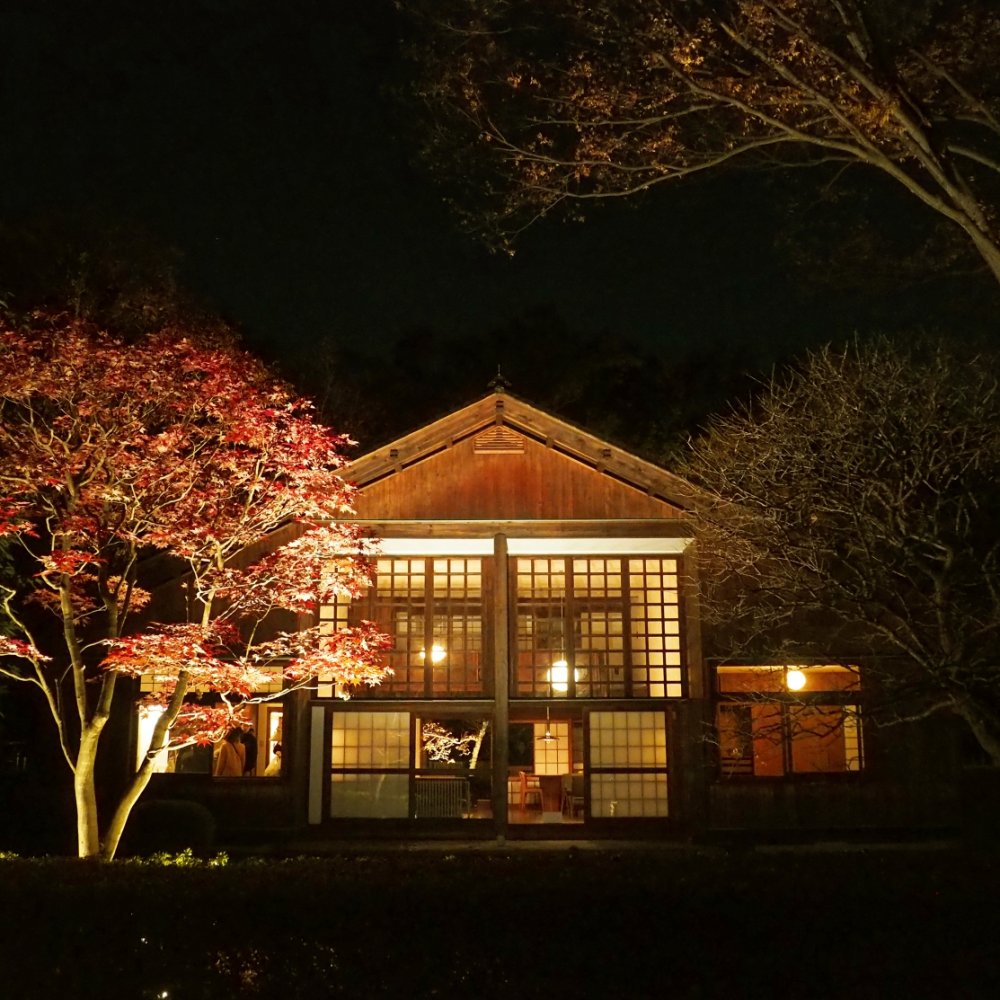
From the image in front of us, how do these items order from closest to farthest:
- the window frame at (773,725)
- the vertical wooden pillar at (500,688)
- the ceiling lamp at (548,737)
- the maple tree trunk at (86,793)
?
1. the maple tree trunk at (86,793)
2. the window frame at (773,725)
3. the vertical wooden pillar at (500,688)
4. the ceiling lamp at (548,737)

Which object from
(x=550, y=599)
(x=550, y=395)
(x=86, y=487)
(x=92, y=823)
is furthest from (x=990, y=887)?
(x=550, y=395)

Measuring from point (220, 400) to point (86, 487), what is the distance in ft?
5.86

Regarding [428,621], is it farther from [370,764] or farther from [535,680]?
[370,764]

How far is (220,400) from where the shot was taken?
1275 centimetres

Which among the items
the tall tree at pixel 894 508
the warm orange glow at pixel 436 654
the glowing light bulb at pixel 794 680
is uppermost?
the tall tree at pixel 894 508

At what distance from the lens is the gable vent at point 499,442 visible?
60.3ft

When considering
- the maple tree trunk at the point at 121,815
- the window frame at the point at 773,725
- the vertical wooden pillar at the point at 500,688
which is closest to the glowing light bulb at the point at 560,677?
the vertical wooden pillar at the point at 500,688

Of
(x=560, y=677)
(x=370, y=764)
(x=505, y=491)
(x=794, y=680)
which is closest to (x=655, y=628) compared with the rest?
(x=560, y=677)

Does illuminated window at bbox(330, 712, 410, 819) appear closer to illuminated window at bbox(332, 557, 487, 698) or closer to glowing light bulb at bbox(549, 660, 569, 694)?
illuminated window at bbox(332, 557, 487, 698)

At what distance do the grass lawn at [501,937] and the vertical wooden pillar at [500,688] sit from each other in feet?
31.5

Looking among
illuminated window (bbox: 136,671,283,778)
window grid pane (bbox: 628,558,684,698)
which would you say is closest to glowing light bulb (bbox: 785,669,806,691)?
window grid pane (bbox: 628,558,684,698)

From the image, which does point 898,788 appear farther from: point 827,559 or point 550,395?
point 550,395

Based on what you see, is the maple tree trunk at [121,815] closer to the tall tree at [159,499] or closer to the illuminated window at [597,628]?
the tall tree at [159,499]

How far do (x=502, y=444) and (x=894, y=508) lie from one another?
305 inches
